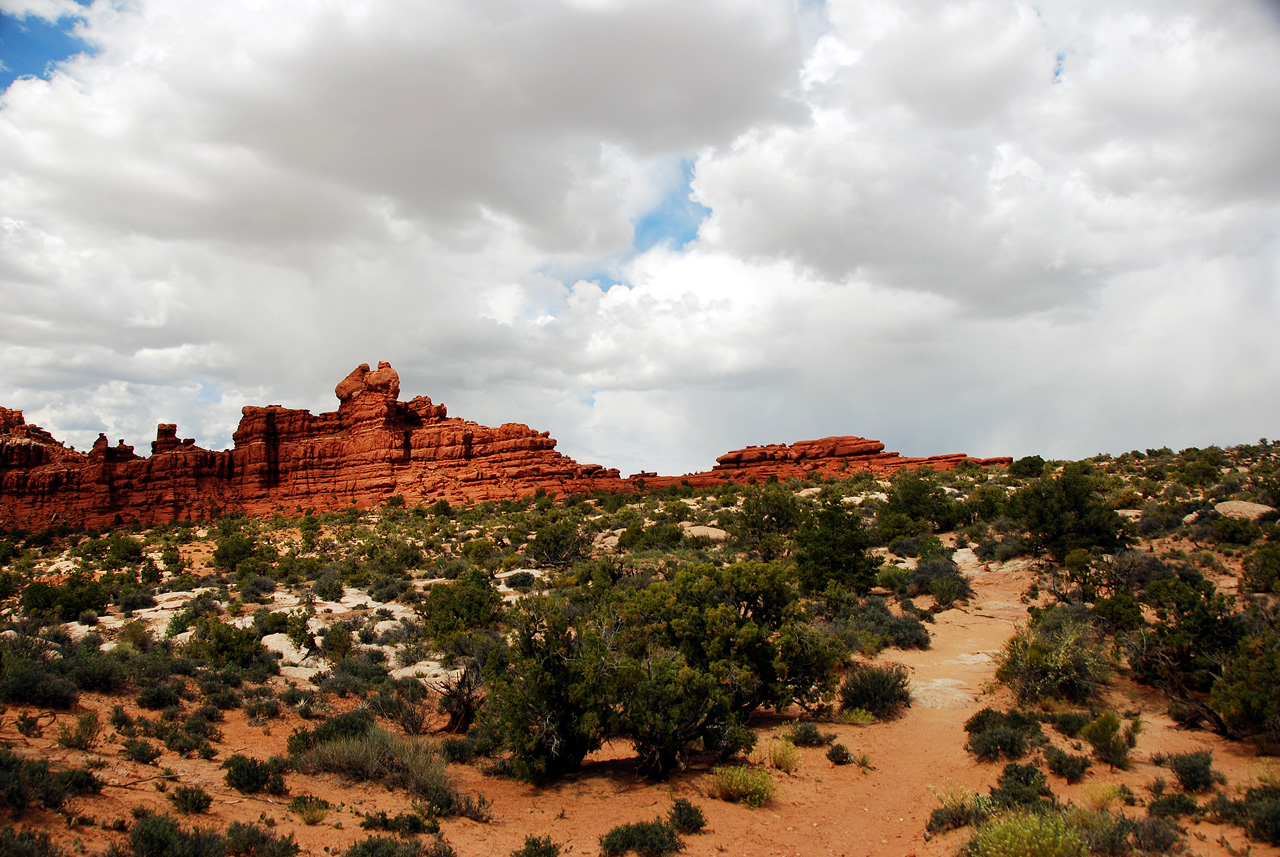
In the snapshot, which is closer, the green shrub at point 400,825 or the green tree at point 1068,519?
the green shrub at point 400,825

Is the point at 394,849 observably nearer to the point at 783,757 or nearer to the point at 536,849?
the point at 536,849

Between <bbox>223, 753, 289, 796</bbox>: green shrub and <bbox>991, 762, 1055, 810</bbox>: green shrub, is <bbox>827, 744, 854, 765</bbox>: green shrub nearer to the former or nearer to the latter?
<bbox>991, 762, 1055, 810</bbox>: green shrub

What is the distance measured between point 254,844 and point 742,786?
22.3 ft

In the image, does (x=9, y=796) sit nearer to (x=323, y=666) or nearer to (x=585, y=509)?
(x=323, y=666)

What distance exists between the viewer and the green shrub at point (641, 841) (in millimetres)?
8719

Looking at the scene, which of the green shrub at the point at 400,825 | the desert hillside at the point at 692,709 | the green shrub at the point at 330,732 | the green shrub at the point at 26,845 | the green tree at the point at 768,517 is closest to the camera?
the green shrub at the point at 26,845

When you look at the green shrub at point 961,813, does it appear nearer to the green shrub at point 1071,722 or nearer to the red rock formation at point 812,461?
the green shrub at point 1071,722

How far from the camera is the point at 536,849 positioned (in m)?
8.47

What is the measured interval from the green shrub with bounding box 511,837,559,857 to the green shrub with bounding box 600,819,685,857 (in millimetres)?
670

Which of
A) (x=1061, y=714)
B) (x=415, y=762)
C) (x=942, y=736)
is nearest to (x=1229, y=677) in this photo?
(x=1061, y=714)

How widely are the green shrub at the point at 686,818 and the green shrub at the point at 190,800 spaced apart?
6.11 m

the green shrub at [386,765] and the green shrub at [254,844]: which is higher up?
the green shrub at [254,844]

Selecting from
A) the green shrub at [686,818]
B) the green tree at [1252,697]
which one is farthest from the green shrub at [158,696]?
the green tree at [1252,697]

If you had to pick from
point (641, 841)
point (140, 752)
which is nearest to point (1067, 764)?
point (641, 841)
